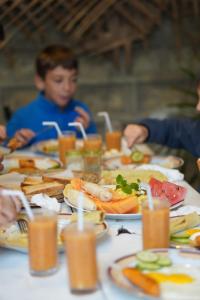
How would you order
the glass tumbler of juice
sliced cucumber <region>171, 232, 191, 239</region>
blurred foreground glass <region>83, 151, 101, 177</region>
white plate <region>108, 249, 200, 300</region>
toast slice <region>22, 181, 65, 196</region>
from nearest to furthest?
white plate <region>108, 249, 200, 300</region>
the glass tumbler of juice
sliced cucumber <region>171, 232, 191, 239</region>
toast slice <region>22, 181, 65, 196</region>
blurred foreground glass <region>83, 151, 101, 177</region>

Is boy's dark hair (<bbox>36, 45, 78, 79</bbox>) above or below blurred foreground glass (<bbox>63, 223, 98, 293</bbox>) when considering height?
above

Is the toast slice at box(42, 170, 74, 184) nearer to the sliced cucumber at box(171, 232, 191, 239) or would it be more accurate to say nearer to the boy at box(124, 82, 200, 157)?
the boy at box(124, 82, 200, 157)

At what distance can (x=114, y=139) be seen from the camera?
261cm

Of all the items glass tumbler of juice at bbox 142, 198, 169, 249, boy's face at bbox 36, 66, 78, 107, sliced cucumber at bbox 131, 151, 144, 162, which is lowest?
glass tumbler of juice at bbox 142, 198, 169, 249

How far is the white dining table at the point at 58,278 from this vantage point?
41.3 inches

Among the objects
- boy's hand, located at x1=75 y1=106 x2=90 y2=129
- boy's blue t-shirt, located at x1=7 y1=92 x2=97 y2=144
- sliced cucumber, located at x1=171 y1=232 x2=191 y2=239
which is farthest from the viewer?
boy's blue t-shirt, located at x1=7 y1=92 x2=97 y2=144

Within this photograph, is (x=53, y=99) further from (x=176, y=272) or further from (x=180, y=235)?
(x=176, y=272)

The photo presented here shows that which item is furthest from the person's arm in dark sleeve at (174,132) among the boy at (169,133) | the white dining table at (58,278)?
the white dining table at (58,278)

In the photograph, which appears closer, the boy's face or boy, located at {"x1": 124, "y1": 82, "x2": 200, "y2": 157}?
boy, located at {"x1": 124, "y1": 82, "x2": 200, "y2": 157}

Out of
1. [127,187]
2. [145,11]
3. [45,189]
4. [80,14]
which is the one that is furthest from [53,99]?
[127,187]

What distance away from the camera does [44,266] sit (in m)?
1.13

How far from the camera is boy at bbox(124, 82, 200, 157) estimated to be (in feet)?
7.88

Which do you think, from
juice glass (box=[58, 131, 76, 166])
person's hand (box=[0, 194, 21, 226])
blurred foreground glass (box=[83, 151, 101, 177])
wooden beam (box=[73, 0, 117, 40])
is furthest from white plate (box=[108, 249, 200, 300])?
wooden beam (box=[73, 0, 117, 40])

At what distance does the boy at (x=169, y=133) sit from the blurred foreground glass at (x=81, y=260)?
138 centimetres
